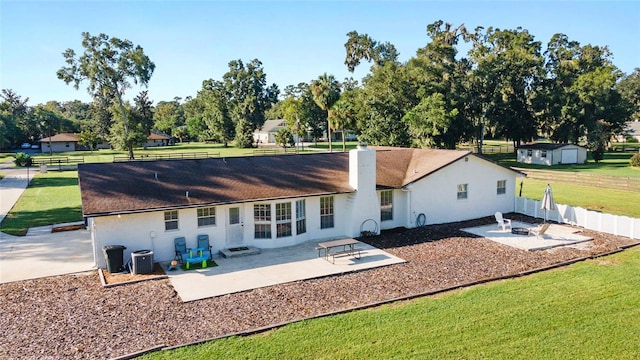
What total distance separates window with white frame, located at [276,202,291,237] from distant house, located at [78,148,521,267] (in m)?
0.04

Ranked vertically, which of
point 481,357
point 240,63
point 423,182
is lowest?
point 481,357

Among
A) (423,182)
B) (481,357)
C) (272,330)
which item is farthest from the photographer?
(423,182)

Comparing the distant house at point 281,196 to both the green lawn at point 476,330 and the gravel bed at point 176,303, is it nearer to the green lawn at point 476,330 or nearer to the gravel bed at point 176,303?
the gravel bed at point 176,303

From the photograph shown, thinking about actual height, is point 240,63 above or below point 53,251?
above

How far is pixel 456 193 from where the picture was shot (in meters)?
21.5

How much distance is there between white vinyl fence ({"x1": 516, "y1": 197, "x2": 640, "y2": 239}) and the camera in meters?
18.3

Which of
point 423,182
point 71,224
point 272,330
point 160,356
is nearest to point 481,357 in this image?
point 272,330

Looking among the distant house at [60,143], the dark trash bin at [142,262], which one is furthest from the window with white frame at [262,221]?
the distant house at [60,143]

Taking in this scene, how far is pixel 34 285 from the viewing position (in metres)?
13.3

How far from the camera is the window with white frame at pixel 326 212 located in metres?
18.3

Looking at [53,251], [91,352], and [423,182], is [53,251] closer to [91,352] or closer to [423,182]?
[91,352]

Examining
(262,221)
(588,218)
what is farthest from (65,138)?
(588,218)

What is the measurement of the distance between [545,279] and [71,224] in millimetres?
20413

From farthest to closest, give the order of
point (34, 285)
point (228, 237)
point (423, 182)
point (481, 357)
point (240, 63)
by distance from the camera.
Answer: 1. point (240, 63)
2. point (423, 182)
3. point (228, 237)
4. point (34, 285)
5. point (481, 357)
